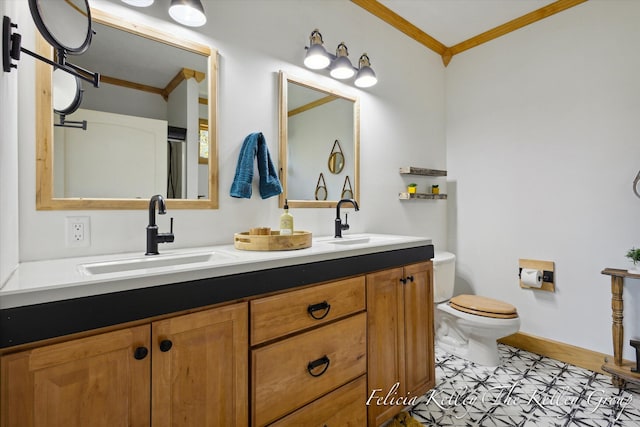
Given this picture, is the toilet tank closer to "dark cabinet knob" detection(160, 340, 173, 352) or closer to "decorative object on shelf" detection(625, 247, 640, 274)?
"decorative object on shelf" detection(625, 247, 640, 274)

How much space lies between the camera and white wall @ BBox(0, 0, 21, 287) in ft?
2.77

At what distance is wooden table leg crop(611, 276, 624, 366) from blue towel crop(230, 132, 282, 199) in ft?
7.17

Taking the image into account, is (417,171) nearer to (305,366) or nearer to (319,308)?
(319,308)

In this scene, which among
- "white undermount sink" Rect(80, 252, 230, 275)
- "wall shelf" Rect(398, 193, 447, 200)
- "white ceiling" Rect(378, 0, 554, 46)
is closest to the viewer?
"white undermount sink" Rect(80, 252, 230, 275)

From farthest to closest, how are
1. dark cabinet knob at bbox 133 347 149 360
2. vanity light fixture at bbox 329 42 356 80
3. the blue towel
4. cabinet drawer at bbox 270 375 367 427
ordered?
vanity light fixture at bbox 329 42 356 80 → the blue towel → cabinet drawer at bbox 270 375 367 427 → dark cabinet knob at bbox 133 347 149 360

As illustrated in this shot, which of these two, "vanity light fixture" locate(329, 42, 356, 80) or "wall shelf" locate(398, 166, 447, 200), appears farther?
"wall shelf" locate(398, 166, 447, 200)

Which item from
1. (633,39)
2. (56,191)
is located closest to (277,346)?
(56,191)

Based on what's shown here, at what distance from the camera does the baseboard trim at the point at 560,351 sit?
2.19 meters

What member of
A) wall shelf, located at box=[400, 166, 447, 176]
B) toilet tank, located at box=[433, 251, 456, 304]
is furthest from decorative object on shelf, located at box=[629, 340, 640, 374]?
wall shelf, located at box=[400, 166, 447, 176]

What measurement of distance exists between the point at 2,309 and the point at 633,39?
11.2 ft

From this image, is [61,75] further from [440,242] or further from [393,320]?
[440,242]

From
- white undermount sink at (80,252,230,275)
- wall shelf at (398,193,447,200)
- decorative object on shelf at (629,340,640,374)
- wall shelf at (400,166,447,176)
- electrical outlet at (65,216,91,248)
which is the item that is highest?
wall shelf at (400,166,447,176)

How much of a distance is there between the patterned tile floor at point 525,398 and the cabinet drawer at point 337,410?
0.51 m

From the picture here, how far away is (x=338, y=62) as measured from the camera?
2031mm
